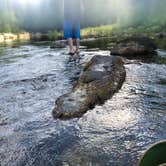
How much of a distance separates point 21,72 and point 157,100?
18.5ft

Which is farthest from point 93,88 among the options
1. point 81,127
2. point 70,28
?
point 70,28

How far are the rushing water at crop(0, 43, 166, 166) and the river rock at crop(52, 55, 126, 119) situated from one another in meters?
0.18

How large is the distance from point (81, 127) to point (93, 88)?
5.33ft

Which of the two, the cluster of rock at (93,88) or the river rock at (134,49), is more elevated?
the cluster of rock at (93,88)

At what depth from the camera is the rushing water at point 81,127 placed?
4242 millimetres

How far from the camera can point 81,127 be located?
5.18m

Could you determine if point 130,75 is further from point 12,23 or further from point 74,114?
point 12,23

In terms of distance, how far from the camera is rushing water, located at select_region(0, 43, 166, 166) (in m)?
4.24

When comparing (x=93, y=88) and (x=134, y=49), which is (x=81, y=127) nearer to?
(x=93, y=88)

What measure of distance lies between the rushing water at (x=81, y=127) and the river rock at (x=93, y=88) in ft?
0.60

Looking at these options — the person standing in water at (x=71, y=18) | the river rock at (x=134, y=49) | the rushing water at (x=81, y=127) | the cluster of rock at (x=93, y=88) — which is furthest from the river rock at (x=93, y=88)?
the river rock at (x=134, y=49)

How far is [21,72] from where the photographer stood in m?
10.8

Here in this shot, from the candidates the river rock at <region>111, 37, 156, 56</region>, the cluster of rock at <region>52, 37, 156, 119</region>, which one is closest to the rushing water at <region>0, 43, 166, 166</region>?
the cluster of rock at <region>52, 37, 156, 119</region>

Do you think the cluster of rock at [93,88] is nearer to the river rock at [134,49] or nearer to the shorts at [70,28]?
the shorts at [70,28]
